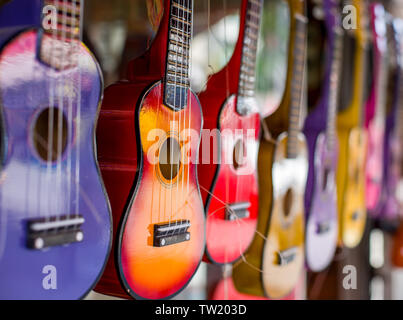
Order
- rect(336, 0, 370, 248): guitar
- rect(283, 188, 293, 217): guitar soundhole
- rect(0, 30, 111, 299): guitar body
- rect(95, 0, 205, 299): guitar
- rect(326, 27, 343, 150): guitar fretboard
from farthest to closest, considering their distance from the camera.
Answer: rect(336, 0, 370, 248): guitar, rect(326, 27, 343, 150): guitar fretboard, rect(283, 188, 293, 217): guitar soundhole, rect(95, 0, 205, 299): guitar, rect(0, 30, 111, 299): guitar body

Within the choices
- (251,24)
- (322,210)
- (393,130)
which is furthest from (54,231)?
(393,130)

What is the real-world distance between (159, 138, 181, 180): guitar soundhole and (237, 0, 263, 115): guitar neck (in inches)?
7.9

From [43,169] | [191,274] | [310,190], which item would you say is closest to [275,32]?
[310,190]

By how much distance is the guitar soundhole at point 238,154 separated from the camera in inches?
35.0

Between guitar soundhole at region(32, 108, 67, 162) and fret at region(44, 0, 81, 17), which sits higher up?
fret at region(44, 0, 81, 17)

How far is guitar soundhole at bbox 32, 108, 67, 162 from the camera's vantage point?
564mm

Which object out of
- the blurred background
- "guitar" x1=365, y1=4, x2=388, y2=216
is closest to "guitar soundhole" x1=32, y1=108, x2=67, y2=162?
the blurred background

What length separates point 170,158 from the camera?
2.39 feet

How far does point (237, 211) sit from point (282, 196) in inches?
7.9

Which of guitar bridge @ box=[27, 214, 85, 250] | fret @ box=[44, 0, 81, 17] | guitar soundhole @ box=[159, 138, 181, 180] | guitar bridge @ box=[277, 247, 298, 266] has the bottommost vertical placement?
guitar bridge @ box=[277, 247, 298, 266]

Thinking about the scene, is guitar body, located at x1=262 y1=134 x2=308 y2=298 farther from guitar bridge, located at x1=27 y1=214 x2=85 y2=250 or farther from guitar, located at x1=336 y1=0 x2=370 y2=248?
guitar bridge, located at x1=27 y1=214 x2=85 y2=250

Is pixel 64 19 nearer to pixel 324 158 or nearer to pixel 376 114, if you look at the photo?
pixel 324 158

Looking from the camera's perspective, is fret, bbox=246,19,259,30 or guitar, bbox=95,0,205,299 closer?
guitar, bbox=95,0,205,299

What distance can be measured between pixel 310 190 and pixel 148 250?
64 cm
